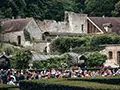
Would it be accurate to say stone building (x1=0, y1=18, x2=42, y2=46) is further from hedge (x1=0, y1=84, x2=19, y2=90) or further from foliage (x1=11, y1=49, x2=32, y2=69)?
hedge (x1=0, y1=84, x2=19, y2=90)

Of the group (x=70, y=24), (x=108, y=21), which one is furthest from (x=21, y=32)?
(x=108, y=21)

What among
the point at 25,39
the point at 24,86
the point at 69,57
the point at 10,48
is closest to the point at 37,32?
the point at 25,39

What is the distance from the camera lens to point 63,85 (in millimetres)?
33062

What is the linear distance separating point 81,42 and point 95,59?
47.6 feet

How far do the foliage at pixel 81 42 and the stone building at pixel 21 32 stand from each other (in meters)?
4.87

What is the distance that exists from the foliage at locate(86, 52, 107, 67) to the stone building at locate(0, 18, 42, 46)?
59.8 feet

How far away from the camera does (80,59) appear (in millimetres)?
66125

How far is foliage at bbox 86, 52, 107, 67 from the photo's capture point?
65500 mm

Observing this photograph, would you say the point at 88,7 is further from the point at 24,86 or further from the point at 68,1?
the point at 24,86

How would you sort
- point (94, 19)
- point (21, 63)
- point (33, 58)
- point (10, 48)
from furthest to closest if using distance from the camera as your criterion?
point (94, 19), point (10, 48), point (33, 58), point (21, 63)

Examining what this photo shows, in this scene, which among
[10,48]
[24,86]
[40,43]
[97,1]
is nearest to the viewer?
[24,86]

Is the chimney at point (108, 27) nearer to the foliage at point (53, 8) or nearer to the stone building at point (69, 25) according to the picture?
the stone building at point (69, 25)

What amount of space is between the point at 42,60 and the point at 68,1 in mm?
47138

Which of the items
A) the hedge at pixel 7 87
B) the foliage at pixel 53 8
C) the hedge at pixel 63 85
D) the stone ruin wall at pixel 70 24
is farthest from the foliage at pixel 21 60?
the stone ruin wall at pixel 70 24
